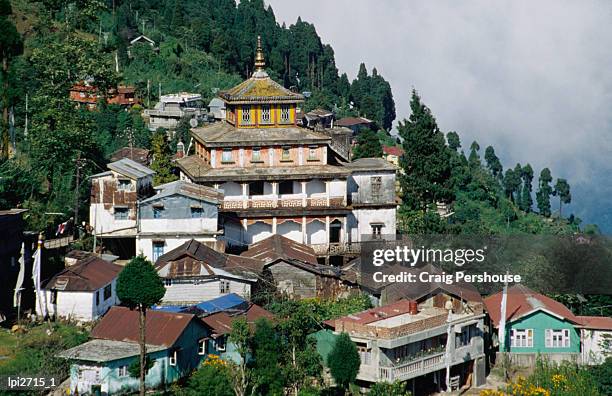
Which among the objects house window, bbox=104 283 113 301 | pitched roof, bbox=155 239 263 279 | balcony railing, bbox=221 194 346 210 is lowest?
house window, bbox=104 283 113 301

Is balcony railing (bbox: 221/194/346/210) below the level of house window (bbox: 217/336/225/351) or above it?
above

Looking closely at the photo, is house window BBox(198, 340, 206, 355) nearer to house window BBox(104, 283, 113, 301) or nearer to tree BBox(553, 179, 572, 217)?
house window BBox(104, 283, 113, 301)

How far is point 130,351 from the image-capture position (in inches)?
1391

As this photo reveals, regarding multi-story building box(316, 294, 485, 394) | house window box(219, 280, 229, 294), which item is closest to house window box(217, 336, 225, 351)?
multi-story building box(316, 294, 485, 394)

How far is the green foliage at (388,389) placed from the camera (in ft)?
117

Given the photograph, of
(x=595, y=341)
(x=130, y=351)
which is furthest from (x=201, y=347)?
(x=595, y=341)

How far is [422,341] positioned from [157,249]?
12590mm

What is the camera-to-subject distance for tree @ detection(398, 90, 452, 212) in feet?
199

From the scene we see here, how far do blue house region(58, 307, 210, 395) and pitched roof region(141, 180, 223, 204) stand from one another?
26.9 feet

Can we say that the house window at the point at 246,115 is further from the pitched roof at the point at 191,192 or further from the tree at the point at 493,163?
the tree at the point at 493,163

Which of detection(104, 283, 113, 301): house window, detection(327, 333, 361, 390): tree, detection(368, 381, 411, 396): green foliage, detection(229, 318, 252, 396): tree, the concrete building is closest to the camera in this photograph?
detection(229, 318, 252, 396): tree

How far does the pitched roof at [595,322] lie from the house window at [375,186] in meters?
11.8

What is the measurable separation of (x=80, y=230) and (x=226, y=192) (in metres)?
6.31

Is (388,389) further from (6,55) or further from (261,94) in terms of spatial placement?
(6,55)
